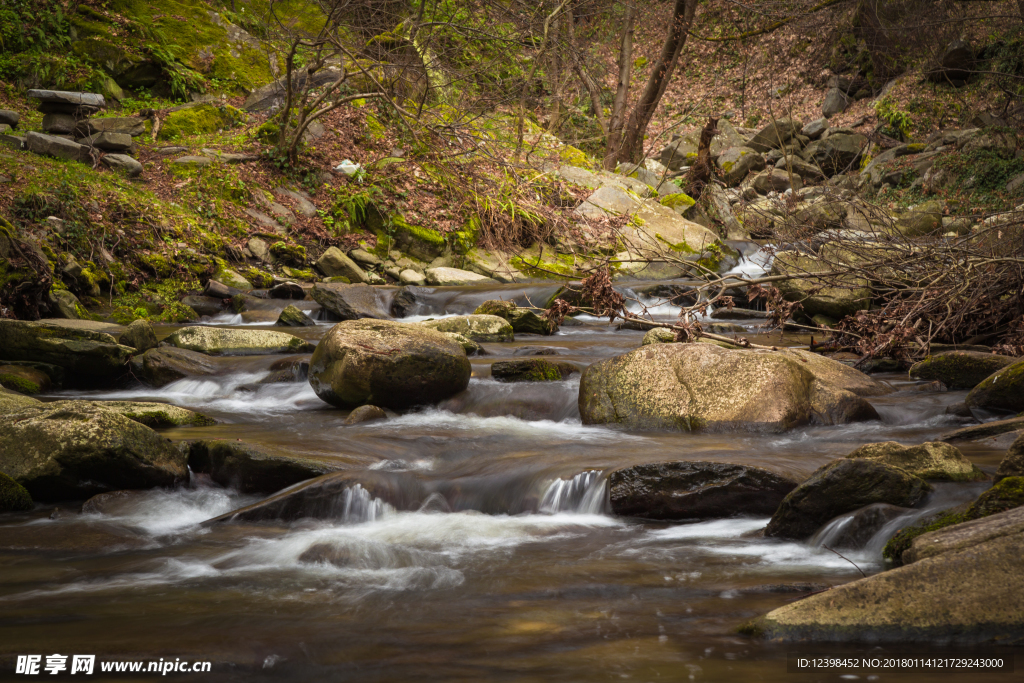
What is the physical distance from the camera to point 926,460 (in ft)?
12.0

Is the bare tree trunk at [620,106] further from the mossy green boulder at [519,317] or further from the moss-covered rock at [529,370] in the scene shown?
the moss-covered rock at [529,370]

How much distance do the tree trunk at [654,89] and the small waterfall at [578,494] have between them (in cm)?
1467

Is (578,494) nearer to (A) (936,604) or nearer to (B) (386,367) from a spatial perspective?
(A) (936,604)

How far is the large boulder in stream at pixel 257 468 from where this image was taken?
14.3 feet

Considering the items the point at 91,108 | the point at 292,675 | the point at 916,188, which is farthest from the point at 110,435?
the point at 916,188

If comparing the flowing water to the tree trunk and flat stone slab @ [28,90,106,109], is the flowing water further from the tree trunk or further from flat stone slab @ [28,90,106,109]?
the tree trunk

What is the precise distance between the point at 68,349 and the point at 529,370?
4312 mm

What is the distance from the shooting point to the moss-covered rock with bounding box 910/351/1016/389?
6.21 meters

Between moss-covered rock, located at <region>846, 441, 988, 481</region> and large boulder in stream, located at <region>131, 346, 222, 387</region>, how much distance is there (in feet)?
19.6

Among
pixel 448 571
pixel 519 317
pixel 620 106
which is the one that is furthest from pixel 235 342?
pixel 620 106

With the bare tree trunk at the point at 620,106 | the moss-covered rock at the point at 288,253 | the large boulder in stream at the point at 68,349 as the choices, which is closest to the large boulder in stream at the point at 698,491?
the large boulder in stream at the point at 68,349

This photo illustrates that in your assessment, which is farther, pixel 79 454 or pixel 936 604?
pixel 79 454

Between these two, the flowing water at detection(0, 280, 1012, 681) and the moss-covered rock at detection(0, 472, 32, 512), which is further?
the moss-covered rock at detection(0, 472, 32, 512)

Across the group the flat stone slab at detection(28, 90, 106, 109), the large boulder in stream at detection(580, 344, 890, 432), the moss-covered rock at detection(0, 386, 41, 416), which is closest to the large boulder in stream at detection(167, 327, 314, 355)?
the moss-covered rock at detection(0, 386, 41, 416)
